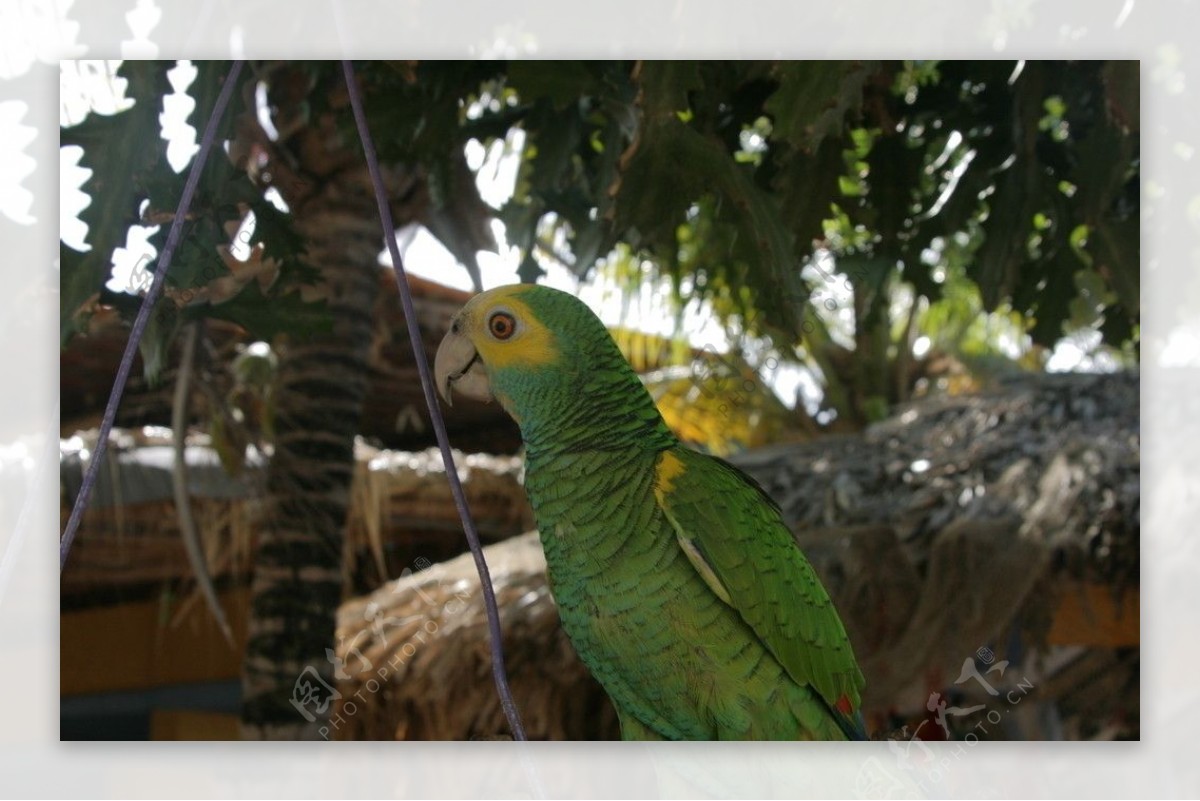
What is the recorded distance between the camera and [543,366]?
731mm

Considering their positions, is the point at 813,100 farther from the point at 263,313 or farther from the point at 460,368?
the point at 263,313

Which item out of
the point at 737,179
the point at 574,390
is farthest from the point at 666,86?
the point at 574,390

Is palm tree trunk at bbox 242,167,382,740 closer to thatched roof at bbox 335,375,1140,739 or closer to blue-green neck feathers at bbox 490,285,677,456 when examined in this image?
thatched roof at bbox 335,375,1140,739

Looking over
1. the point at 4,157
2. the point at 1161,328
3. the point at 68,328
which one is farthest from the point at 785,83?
the point at 4,157

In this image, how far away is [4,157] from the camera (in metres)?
1.26

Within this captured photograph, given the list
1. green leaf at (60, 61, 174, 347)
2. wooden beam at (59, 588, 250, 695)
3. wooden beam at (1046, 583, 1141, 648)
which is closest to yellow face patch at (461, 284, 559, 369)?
green leaf at (60, 61, 174, 347)

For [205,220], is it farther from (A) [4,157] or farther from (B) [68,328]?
(A) [4,157]

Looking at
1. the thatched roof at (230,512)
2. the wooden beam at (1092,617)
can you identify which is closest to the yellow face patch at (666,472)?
the thatched roof at (230,512)

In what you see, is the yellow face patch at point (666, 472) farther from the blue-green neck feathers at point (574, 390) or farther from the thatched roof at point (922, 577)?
the thatched roof at point (922, 577)

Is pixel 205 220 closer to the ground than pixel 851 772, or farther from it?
farther from it

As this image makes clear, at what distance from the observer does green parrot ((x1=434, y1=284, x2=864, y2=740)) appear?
74 cm

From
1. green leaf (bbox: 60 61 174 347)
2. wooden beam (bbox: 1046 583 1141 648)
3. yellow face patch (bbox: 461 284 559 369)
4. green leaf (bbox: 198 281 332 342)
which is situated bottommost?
wooden beam (bbox: 1046 583 1141 648)

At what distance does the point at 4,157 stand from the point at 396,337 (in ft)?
3.41

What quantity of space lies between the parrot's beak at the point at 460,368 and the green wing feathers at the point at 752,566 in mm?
136
